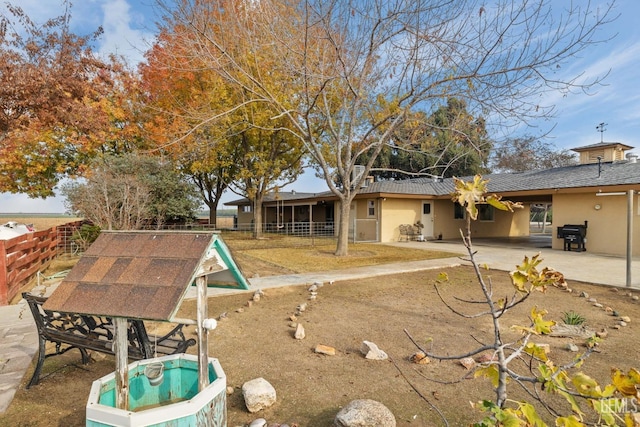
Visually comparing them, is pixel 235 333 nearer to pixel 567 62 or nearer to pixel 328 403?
pixel 328 403

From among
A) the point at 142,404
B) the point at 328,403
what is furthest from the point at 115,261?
the point at 328,403

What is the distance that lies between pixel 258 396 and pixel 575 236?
50.2 feet

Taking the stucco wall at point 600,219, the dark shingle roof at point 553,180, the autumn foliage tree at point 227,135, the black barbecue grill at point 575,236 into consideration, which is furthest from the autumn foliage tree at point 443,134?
the autumn foliage tree at point 227,135

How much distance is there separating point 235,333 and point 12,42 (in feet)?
31.0

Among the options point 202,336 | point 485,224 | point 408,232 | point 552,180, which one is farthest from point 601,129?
point 202,336

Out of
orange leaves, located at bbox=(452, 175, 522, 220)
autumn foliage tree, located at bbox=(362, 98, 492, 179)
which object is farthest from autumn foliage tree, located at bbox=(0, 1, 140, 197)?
orange leaves, located at bbox=(452, 175, 522, 220)

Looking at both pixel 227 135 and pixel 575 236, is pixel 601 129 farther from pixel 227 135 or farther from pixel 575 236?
pixel 227 135

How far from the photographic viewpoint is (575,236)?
13656 mm

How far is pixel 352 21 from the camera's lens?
10.1 m

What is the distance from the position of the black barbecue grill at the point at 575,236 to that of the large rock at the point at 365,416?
14.8 m

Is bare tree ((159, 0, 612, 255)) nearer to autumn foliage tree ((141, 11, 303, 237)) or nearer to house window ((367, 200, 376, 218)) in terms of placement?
autumn foliage tree ((141, 11, 303, 237))

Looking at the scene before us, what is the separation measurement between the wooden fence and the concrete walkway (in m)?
0.43

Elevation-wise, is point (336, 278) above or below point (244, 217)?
below

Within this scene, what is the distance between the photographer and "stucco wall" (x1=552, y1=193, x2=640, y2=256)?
12.7m
